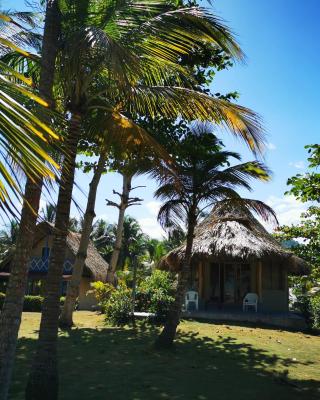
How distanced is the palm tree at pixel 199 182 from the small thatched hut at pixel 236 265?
568 cm

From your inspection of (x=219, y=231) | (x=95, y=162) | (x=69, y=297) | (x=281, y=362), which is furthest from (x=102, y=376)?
(x=219, y=231)

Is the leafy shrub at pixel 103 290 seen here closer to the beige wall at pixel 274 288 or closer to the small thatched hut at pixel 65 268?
the beige wall at pixel 274 288

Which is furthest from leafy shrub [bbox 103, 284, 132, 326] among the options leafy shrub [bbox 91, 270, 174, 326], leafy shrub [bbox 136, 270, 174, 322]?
leafy shrub [bbox 136, 270, 174, 322]

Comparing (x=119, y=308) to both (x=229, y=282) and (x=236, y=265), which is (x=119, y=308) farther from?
(x=236, y=265)

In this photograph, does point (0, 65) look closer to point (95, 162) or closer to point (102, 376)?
point (102, 376)

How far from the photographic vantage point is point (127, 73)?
A: 570 centimetres

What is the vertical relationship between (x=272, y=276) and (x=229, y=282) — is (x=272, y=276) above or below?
above

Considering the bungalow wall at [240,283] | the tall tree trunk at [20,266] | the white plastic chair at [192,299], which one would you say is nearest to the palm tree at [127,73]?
the tall tree trunk at [20,266]

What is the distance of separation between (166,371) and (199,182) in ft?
14.2

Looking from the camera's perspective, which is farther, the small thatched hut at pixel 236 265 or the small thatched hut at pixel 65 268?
the small thatched hut at pixel 65 268

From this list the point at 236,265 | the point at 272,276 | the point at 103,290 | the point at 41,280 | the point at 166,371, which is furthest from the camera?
the point at 41,280

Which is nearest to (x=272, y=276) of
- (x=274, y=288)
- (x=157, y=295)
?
(x=274, y=288)

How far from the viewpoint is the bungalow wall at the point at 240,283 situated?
1892cm

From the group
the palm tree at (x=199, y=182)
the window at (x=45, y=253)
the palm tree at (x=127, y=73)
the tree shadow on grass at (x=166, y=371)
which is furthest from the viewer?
the window at (x=45, y=253)
